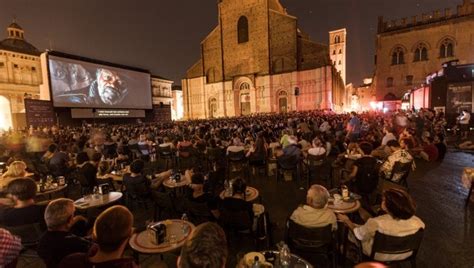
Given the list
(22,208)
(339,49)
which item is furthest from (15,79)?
(339,49)

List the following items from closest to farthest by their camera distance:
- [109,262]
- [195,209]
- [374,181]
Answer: [109,262] → [195,209] → [374,181]

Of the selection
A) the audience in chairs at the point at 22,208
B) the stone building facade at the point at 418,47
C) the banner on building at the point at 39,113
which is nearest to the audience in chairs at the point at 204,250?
the audience in chairs at the point at 22,208

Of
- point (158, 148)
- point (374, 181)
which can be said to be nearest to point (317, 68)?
point (158, 148)

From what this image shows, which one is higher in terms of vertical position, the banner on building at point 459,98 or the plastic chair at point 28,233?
the banner on building at point 459,98

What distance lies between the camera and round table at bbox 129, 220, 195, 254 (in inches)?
99.7

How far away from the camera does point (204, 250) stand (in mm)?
1427

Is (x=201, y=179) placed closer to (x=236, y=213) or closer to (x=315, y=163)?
(x=236, y=213)

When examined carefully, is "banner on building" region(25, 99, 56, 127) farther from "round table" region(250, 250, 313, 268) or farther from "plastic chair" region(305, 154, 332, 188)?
"round table" region(250, 250, 313, 268)

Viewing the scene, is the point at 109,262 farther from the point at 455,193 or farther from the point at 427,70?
the point at 427,70

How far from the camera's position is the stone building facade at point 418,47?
2495 centimetres

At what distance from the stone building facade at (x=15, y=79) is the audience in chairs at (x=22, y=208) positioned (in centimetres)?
3862

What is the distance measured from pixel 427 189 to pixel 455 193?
511 mm

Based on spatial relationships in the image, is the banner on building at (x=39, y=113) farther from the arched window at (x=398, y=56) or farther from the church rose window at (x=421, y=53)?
the church rose window at (x=421, y=53)

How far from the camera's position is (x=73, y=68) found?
25000mm
